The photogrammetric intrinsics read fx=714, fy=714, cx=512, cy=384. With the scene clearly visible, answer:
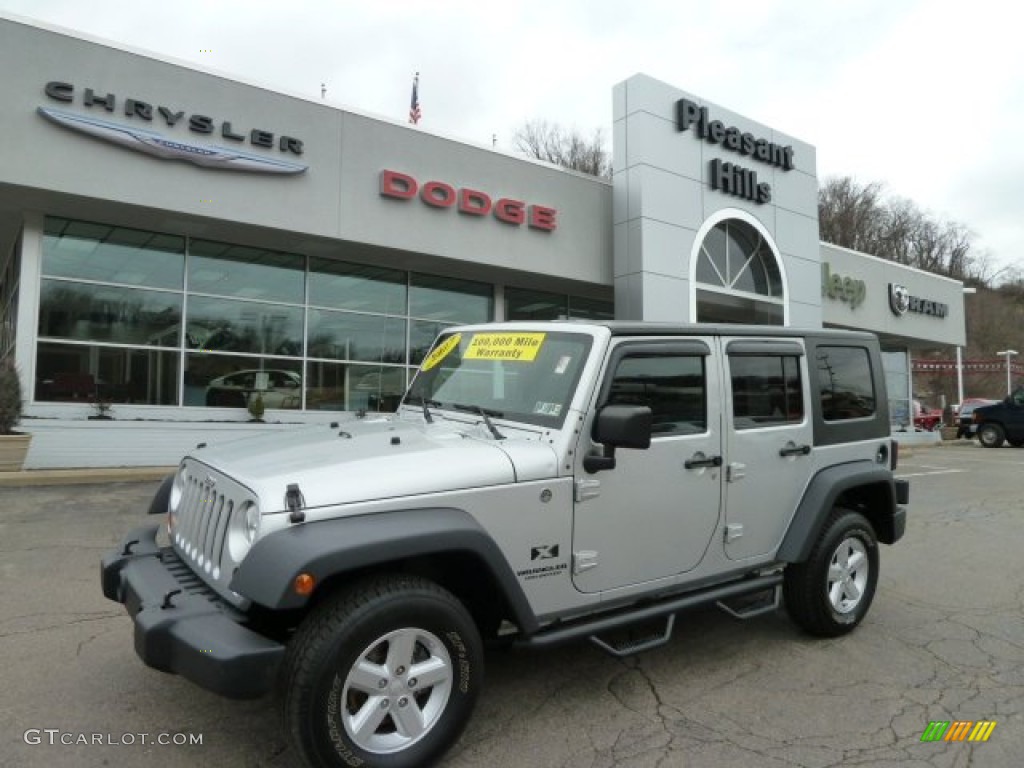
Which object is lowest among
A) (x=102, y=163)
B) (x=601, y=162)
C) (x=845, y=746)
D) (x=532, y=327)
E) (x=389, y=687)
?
(x=845, y=746)

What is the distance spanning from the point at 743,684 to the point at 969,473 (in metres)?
13.1

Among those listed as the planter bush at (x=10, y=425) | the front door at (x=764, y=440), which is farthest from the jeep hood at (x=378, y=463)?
the planter bush at (x=10, y=425)

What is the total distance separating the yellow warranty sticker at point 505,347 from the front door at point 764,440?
1.09m

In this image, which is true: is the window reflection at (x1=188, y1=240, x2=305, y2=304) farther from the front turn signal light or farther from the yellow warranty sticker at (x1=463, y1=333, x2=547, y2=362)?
the front turn signal light

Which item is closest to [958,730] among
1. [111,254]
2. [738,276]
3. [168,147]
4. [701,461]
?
[701,461]

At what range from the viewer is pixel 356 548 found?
2.48 metres

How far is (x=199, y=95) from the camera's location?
426 inches

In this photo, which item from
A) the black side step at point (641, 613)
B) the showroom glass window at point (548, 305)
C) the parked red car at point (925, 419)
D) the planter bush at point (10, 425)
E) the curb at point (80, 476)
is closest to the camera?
the black side step at point (641, 613)

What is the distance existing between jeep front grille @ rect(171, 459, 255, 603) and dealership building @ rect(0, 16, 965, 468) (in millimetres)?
8671

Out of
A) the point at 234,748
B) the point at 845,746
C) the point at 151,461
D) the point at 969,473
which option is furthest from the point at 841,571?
the point at 969,473

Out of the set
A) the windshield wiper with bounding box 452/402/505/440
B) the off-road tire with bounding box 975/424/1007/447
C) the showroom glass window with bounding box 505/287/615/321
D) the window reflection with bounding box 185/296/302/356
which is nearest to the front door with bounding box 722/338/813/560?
the windshield wiper with bounding box 452/402/505/440

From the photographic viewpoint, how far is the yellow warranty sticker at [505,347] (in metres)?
3.68

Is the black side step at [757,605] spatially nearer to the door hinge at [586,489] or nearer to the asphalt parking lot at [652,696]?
the asphalt parking lot at [652,696]

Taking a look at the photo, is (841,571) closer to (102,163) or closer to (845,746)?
(845,746)
